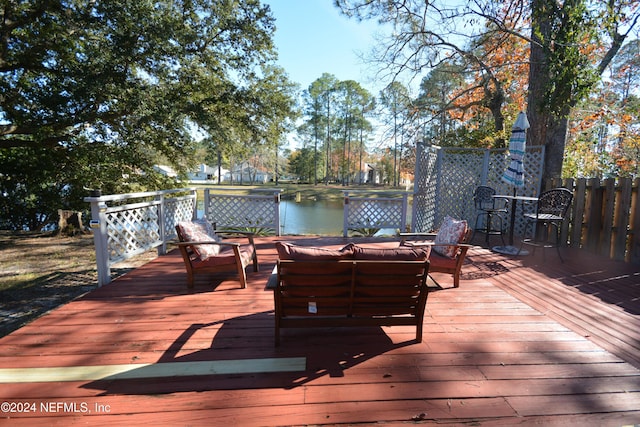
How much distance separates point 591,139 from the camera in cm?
798

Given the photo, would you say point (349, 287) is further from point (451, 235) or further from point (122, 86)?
point (122, 86)

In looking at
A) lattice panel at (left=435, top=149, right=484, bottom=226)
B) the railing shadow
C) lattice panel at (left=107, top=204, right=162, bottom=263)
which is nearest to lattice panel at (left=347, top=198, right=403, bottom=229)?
lattice panel at (left=435, top=149, right=484, bottom=226)

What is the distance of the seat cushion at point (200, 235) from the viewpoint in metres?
3.19

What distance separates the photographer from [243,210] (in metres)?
6.00

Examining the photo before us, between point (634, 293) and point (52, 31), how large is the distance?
389 inches

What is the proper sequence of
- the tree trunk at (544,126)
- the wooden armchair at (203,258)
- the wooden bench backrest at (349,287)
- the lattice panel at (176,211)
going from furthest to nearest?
the tree trunk at (544,126) < the lattice panel at (176,211) < the wooden armchair at (203,258) < the wooden bench backrest at (349,287)

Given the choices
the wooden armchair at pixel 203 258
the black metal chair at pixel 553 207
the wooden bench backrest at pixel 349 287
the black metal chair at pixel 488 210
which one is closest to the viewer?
the wooden bench backrest at pixel 349 287

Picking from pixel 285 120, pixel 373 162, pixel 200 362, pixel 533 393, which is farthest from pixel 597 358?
pixel 373 162

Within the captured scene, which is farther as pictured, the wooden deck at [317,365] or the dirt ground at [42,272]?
the dirt ground at [42,272]

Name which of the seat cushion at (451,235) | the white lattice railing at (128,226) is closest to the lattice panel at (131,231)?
the white lattice railing at (128,226)

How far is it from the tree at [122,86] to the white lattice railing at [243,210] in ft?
6.97

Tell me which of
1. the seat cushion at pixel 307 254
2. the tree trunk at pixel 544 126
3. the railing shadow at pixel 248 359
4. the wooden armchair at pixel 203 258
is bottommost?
the railing shadow at pixel 248 359

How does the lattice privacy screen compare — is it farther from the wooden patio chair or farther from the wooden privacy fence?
the wooden patio chair

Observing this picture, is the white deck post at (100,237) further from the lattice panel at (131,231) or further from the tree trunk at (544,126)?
the tree trunk at (544,126)
